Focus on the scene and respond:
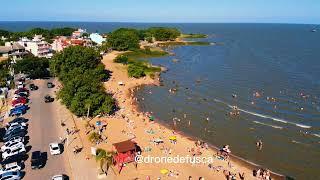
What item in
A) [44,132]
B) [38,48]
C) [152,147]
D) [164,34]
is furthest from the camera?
[164,34]

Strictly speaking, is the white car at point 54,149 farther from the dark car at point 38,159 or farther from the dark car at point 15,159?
the dark car at point 15,159

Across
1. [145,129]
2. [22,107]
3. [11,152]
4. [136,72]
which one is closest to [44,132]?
[11,152]

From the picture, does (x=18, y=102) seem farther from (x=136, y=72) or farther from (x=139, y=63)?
(x=139, y=63)

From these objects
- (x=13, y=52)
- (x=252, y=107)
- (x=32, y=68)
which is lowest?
(x=252, y=107)

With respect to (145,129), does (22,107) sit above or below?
above

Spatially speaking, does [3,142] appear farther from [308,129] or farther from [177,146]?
[308,129]

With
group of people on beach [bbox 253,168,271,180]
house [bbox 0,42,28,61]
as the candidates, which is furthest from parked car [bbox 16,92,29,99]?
group of people on beach [bbox 253,168,271,180]

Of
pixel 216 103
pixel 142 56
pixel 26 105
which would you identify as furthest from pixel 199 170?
pixel 142 56
